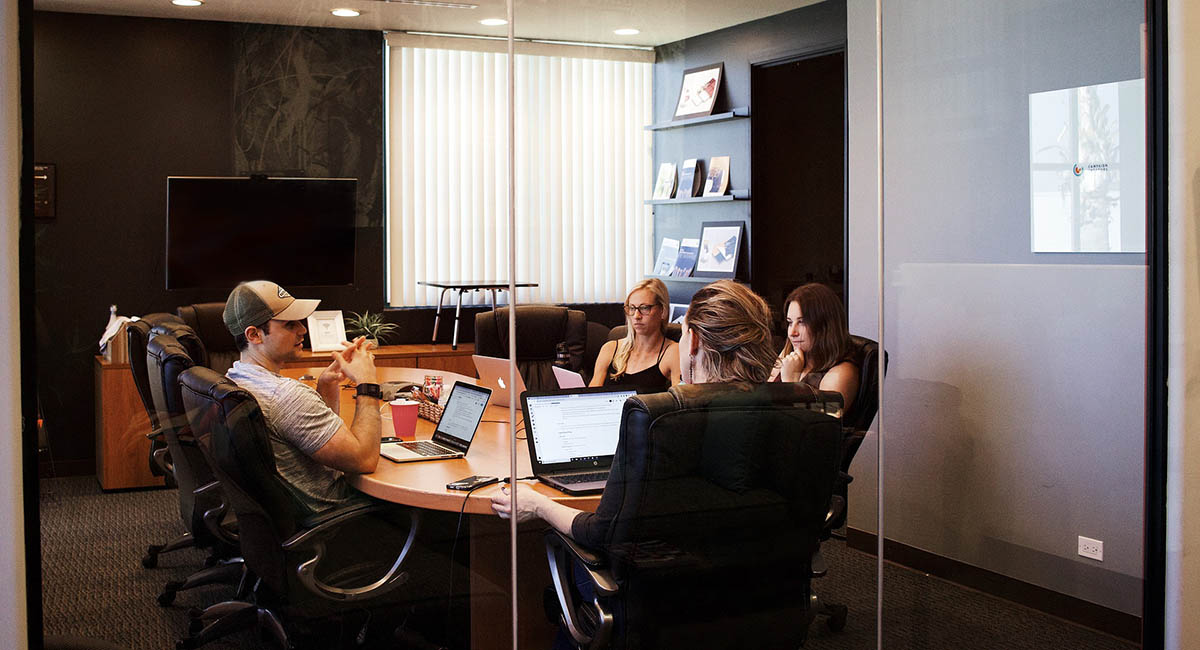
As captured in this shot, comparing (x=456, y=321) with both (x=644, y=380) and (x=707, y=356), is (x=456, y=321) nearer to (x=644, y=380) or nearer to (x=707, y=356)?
(x=644, y=380)

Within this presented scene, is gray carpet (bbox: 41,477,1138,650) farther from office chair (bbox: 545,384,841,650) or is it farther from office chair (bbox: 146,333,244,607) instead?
office chair (bbox: 545,384,841,650)

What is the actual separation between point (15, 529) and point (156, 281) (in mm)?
617

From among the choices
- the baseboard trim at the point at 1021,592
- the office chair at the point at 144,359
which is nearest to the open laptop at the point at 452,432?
the office chair at the point at 144,359

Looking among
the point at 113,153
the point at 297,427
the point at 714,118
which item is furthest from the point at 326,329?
the point at 714,118

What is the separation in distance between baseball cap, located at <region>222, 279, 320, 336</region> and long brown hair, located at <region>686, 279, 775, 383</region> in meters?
1.04

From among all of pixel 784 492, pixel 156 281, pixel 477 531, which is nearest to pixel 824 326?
pixel 784 492

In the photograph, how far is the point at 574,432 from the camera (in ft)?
8.53

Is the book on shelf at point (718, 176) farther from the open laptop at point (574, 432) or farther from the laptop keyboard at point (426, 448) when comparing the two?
the laptop keyboard at point (426, 448)

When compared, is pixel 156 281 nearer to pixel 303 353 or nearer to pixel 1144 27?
pixel 303 353

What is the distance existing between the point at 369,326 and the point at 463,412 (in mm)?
343

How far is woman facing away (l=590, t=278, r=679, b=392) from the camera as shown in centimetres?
262

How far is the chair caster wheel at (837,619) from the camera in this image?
3.06 m

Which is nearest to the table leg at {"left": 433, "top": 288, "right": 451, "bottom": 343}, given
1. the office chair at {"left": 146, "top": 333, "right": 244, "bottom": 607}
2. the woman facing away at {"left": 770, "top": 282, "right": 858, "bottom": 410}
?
the office chair at {"left": 146, "top": 333, "right": 244, "bottom": 607}

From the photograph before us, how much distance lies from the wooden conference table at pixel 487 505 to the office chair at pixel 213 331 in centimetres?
37
